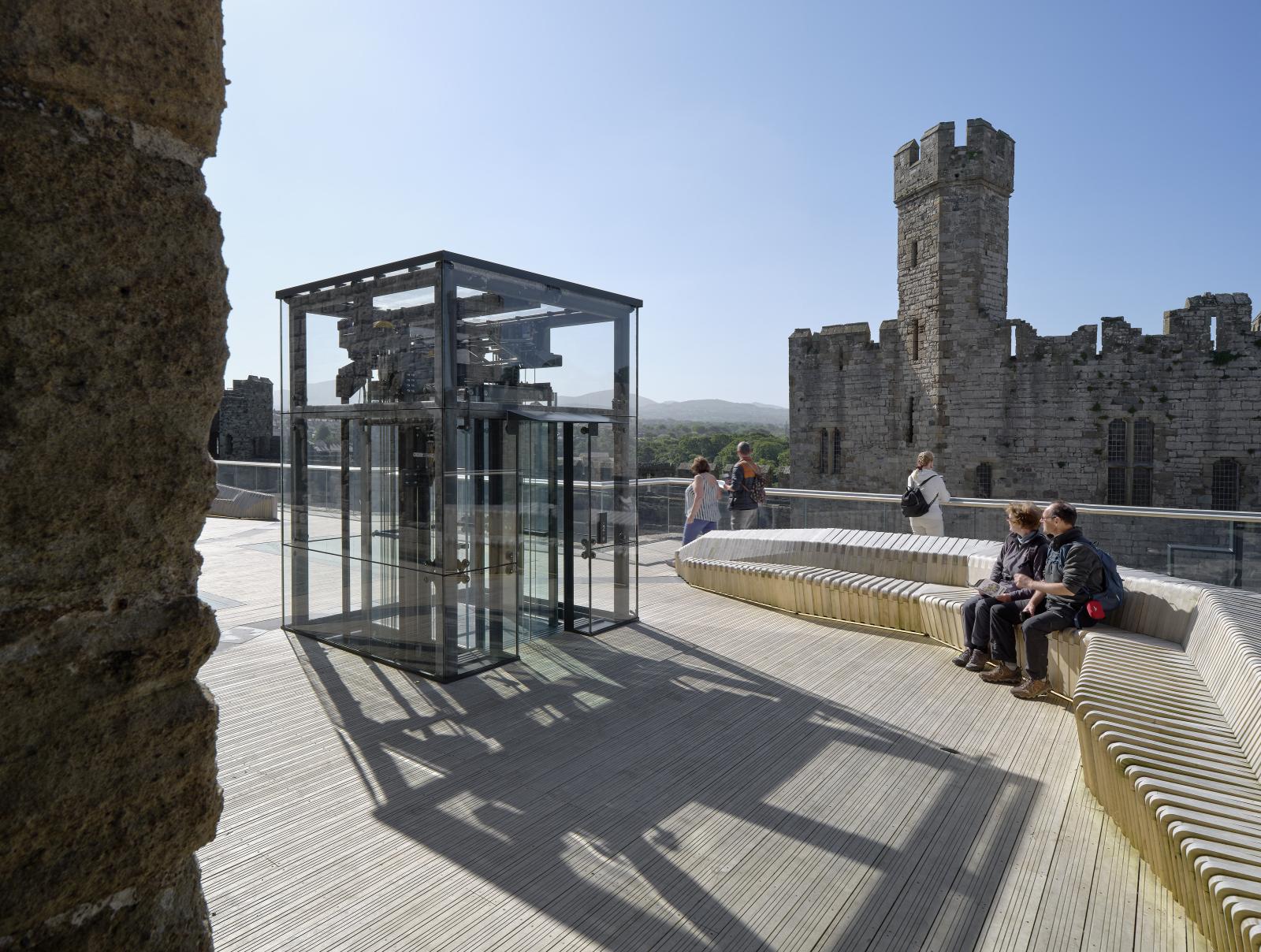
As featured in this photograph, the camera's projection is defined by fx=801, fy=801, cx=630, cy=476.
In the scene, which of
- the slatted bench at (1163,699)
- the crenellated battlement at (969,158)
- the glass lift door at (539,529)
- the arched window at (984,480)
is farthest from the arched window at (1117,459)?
the glass lift door at (539,529)

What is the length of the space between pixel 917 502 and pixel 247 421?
23.3 m

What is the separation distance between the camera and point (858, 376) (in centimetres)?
2683

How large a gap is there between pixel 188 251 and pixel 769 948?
2634 millimetres

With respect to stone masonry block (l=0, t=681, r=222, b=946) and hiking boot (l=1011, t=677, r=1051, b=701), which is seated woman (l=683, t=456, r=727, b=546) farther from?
stone masonry block (l=0, t=681, r=222, b=946)

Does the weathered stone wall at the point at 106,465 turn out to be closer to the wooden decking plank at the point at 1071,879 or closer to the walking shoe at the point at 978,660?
the wooden decking plank at the point at 1071,879

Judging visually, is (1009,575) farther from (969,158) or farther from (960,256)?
(969,158)

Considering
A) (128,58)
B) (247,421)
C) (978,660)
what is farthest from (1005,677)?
(247,421)

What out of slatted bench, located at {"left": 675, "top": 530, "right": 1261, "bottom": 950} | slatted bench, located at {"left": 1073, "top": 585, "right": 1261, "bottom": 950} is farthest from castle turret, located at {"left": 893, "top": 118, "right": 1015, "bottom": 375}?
slatted bench, located at {"left": 1073, "top": 585, "right": 1261, "bottom": 950}

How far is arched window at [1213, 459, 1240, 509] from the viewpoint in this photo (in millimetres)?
21141

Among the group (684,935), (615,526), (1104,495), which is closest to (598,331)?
(615,526)

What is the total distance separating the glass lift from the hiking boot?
3.25 m

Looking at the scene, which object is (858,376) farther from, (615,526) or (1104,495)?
(615,526)

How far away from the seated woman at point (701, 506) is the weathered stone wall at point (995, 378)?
17.0 meters

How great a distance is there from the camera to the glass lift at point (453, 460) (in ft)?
18.2
